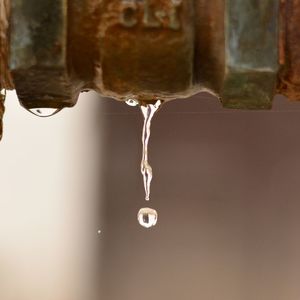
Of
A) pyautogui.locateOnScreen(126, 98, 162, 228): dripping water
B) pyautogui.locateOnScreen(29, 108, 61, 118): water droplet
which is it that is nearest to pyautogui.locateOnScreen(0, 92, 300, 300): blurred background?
pyautogui.locateOnScreen(126, 98, 162, 228): dripping water

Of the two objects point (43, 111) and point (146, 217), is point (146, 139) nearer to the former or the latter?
point (43, 111)

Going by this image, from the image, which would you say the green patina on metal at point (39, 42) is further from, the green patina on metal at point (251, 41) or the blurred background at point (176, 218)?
the blurred background at point (176, 218)

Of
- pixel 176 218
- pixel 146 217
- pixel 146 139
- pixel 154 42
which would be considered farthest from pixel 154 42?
pixel 176 218

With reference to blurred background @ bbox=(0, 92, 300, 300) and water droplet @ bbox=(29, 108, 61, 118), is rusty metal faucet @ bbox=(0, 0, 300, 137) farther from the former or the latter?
blurred background @ bbox=(0, 92, 300, 300)

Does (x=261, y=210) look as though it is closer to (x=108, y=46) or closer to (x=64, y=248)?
(x=64, y=248)

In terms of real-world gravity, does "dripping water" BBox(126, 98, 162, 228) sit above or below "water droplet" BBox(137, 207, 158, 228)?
above

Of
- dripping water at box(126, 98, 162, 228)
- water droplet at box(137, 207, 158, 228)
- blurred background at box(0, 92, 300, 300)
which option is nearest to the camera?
dripping water at box(126, 98, 162, 228)

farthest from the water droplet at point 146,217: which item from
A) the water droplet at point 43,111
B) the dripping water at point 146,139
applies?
the water droplet at point 43,111

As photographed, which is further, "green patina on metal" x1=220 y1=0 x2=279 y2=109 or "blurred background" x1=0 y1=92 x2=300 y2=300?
"blurred background" x1=0 y1=92 x2=300 y2=300
